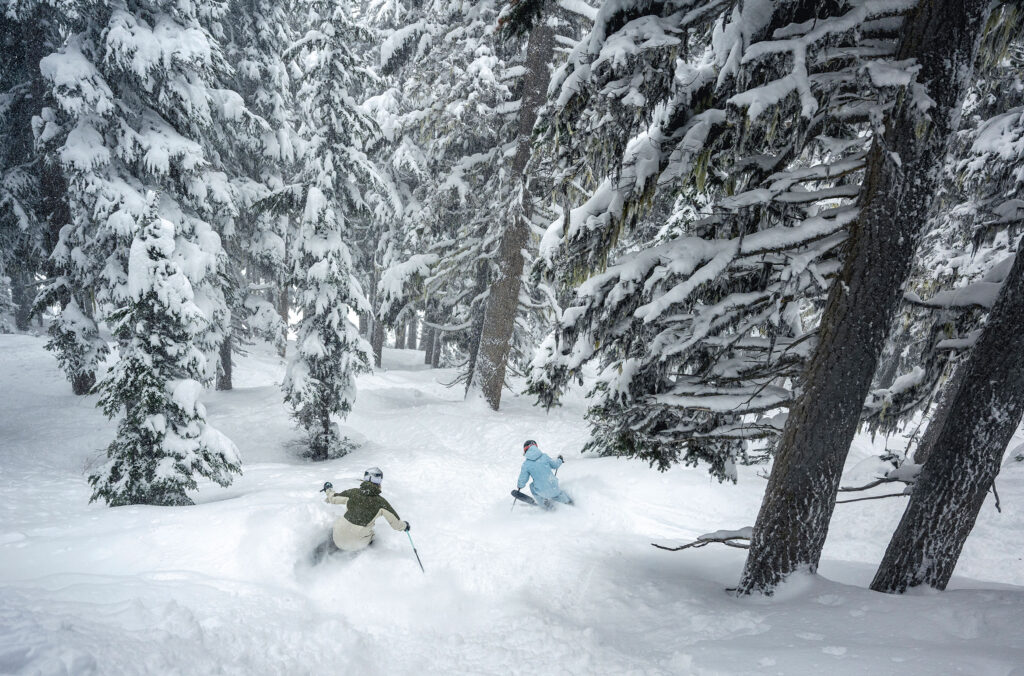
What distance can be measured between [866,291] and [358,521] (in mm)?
6397

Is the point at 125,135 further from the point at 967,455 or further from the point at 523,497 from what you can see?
the point at 967,455

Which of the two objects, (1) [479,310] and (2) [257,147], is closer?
(2) [257,147]

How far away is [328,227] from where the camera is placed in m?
11.5

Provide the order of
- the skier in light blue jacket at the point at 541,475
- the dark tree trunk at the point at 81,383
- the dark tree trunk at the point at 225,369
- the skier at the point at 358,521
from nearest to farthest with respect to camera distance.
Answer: the skier at the point at 358,521, the skier in light blue jacket at the point at 541,475, the dark tree trunk at the point at 81,383, the dark tree trunk at the point at 225,369

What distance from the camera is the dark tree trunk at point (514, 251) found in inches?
465

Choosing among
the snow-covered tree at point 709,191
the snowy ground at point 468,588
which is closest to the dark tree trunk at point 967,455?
the snowy ground at point 468,588

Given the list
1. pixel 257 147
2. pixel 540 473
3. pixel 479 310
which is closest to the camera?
pixel 540 473

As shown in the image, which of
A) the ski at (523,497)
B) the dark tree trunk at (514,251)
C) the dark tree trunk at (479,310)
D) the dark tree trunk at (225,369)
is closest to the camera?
the ski at (523,497)

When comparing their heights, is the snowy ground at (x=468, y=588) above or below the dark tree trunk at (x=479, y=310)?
below

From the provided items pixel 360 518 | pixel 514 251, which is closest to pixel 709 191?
pixel 360 518

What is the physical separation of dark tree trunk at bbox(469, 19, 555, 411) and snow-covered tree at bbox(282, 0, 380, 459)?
11.0 ft

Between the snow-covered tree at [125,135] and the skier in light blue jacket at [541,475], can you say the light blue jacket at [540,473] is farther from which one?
the snow-covered tree at [125,135]

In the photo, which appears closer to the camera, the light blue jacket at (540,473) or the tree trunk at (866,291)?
the tree trunk at (866,291)

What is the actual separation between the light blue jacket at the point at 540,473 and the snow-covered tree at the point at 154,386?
5503 millimetres
